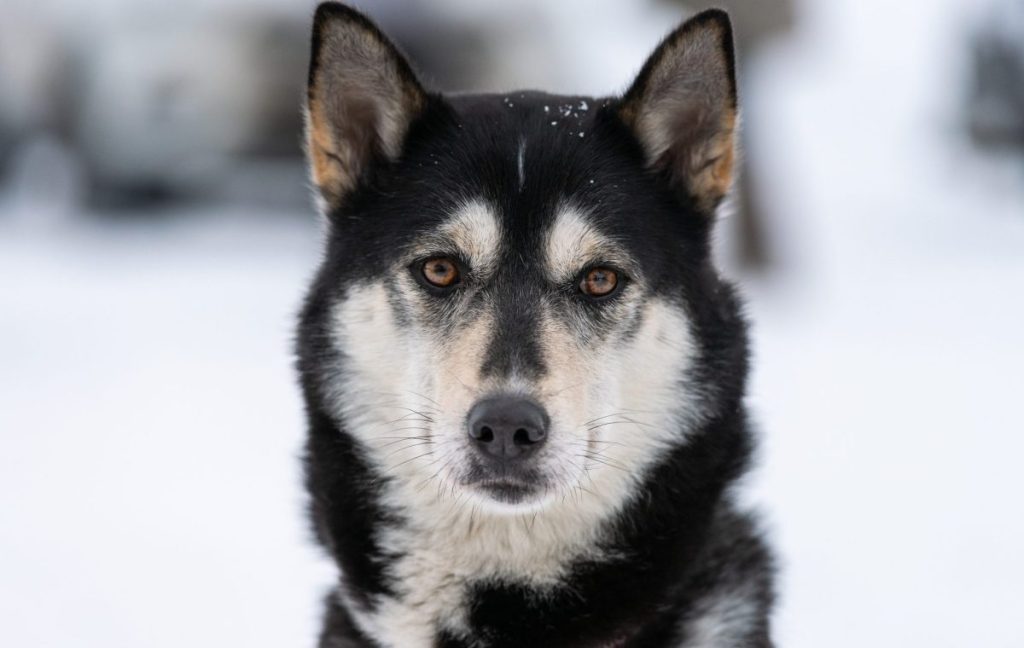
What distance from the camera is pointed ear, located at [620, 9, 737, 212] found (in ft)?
9.87

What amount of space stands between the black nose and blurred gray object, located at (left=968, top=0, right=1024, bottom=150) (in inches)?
550

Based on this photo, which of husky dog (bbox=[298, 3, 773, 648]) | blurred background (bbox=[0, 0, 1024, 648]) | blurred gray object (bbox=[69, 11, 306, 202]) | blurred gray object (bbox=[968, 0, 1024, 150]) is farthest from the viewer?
blurred gray object (bbox=[968, 0, 1024, 150])

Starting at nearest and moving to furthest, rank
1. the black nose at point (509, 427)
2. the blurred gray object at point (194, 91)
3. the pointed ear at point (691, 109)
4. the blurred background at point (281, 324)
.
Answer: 1. the black nose at point (509, 427)
2. the pointed ear at point (691, 109)
3. the blurred background at point (281, 324)
4. the blurred gray object at point (194, 91)

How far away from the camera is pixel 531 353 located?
9.27 ft

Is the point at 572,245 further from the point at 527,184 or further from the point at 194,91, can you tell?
the point at 194,91

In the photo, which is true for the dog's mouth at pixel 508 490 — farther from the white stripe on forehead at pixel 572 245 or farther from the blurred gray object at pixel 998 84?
the blurred gray object at pixel 998 84

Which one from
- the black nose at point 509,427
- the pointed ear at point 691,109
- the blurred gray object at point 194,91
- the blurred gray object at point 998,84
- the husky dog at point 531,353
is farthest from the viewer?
the blurred gray object at point 998,84

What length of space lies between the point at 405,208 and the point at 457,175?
0.49 feet

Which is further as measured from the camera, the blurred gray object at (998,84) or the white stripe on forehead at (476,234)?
the blurred gray object at (998,84)

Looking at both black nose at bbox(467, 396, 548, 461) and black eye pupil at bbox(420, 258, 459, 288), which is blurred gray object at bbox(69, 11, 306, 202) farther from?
black nose at bbox(467, 396, 548, 461)

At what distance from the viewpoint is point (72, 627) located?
4383 millimetres

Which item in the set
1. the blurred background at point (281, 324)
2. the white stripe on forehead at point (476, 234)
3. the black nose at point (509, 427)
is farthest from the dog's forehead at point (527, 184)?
the blurred background at point (281, 324)

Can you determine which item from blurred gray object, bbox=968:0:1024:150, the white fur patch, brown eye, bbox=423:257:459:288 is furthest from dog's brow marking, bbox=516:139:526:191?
blurred gray object, bbox=968:0:1024:150

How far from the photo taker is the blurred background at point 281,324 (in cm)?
470
